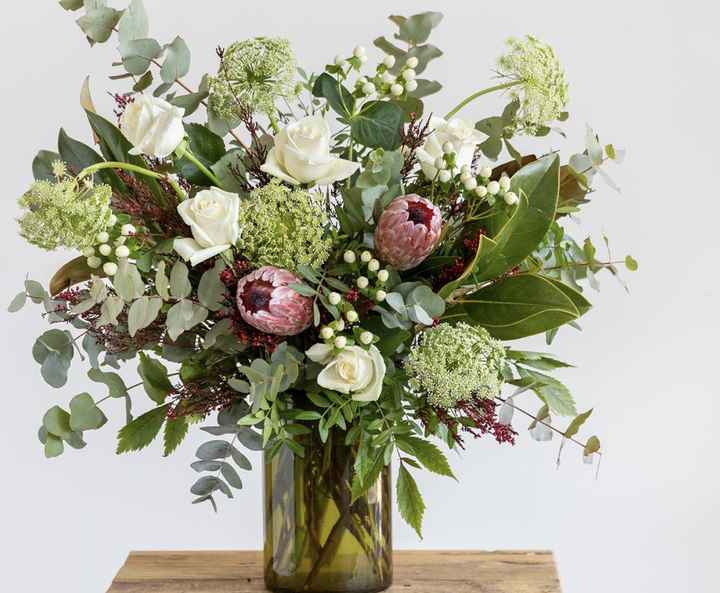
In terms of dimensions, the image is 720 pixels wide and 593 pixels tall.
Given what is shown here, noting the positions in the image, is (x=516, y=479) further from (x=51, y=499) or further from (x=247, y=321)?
(x=247, y=321)

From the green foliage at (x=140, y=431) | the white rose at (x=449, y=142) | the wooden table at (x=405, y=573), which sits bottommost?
the wooden table at (x=405, y=573)

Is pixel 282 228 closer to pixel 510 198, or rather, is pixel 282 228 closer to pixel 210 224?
pixel 210 224

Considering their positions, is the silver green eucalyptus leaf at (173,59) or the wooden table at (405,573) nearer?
the silver green eucalyptus leaf at (173,59)

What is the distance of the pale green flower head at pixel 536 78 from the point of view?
3.91ft

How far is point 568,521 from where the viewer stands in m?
2.06

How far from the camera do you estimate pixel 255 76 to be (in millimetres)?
1161

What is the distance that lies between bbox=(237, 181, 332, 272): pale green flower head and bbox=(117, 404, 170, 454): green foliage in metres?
0.23

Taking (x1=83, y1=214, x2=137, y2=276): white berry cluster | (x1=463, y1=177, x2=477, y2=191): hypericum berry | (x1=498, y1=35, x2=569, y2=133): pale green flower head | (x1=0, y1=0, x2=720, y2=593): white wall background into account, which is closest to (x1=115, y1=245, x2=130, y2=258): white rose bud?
(x1=83, y1=214, x2=137, y2=276): white berry cluster

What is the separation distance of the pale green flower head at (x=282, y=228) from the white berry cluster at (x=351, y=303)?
0.04m

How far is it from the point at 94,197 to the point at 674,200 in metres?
1.26

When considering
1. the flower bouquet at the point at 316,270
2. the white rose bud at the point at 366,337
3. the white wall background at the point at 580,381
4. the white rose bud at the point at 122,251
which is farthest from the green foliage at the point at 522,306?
the white wall background at the point at 580,381

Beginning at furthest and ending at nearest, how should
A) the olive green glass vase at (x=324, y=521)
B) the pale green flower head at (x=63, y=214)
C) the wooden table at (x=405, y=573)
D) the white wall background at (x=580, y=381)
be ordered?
1. the white wall background at (x=580, y=381)
2. the wooden table at (x=405, y=573)
3. the olive green glass vase at (x=324, y=521)
4. the pale green flower head at (x=63, y=214)

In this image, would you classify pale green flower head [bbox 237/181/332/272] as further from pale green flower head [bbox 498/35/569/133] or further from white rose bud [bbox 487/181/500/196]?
pale green flower head [bbox 498/35/569/133]

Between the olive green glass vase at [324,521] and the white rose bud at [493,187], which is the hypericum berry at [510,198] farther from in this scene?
the olive green glass vase at [324,521]
